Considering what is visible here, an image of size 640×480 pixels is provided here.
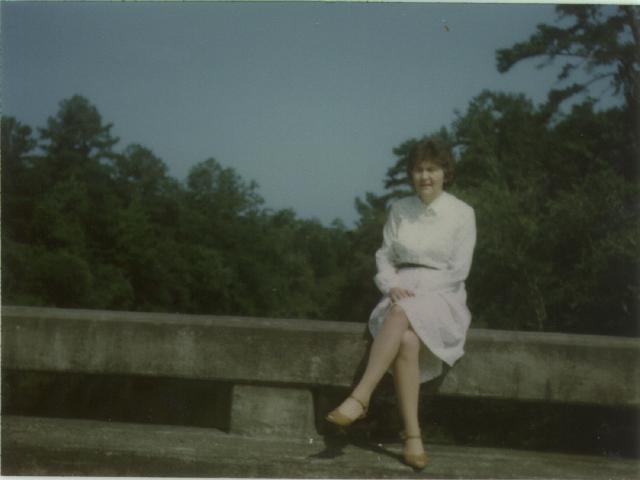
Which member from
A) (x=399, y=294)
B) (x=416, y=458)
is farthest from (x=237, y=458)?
(x=399, y=294)

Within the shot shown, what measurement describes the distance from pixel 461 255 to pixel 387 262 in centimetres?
41

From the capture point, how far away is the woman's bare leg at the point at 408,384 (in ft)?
12.4

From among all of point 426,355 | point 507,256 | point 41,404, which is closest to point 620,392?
point 426,355

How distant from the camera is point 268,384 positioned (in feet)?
13.7

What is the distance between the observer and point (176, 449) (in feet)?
13.5

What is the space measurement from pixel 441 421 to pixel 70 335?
11.7m

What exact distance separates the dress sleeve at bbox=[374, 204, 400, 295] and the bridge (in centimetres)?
28

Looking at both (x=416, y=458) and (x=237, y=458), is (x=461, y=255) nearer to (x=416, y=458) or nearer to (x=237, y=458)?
(x=416, y=458)

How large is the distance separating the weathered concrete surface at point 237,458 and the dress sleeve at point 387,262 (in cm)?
89

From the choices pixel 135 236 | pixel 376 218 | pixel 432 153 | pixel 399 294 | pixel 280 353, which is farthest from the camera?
pixel 376 218

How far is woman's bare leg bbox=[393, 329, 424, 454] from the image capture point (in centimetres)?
379

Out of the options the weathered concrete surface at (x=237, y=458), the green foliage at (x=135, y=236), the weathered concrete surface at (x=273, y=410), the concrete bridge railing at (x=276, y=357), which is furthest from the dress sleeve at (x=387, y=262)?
the green foliage at (x=135, y=236)

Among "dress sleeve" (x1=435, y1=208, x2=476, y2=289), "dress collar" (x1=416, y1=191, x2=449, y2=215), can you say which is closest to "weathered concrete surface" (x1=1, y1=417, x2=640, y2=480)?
"dress sleeve" (x1=435, y1=208, x2=476, y2=289)

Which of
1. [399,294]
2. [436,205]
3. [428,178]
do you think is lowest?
[399,294]
